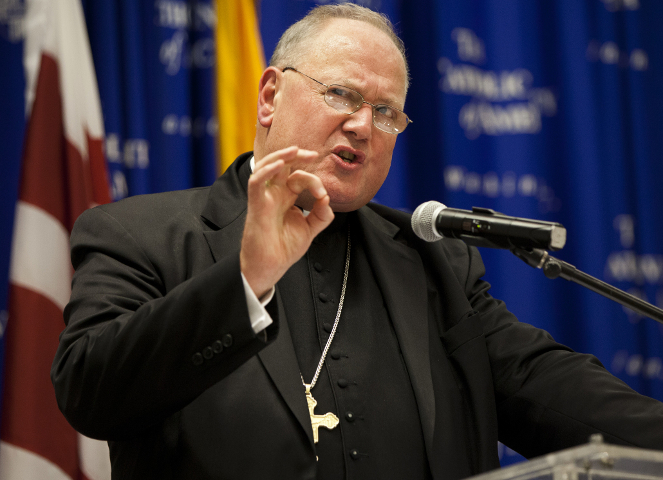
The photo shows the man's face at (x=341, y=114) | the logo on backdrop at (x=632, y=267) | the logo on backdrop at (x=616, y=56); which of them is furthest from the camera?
the logo on backdrop at (x=616, y=56)

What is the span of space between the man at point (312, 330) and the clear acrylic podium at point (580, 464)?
1.81 ft

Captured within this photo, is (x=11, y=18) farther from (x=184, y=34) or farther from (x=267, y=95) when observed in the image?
(x=267, y=95)

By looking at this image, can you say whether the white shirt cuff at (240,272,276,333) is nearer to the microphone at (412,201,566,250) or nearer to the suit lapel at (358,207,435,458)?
the microphone at (412,201,566,250)

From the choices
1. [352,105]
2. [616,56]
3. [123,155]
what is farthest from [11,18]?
[616,56]

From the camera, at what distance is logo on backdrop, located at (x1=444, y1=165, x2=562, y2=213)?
3.72m

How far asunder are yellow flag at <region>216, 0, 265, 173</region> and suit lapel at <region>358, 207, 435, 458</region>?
1.04 metres

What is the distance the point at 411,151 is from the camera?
12.4 feet

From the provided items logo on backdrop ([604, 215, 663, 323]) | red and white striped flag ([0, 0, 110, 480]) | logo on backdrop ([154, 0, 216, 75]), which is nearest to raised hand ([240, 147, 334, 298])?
red and white striped flag ([0, 0, 110, 480])

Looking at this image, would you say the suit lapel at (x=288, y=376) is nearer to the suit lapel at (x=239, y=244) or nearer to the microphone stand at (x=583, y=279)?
the suit lapel at (x=239, y=244)

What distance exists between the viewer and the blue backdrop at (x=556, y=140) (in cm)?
374

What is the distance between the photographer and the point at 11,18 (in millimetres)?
2891

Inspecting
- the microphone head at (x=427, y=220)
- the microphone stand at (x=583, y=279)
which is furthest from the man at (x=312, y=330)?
the microphone stand at (x=583, y=279)

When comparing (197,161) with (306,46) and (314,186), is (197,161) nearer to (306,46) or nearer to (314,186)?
(306,46)

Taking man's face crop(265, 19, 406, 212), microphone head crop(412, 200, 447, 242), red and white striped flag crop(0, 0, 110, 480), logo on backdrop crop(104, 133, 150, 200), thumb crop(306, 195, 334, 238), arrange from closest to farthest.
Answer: thumb crop(306, 195, 334, 238) < microphone head crop(412, 200, 447, 242) < man's face crop(265, 19, 406, 212) < red and white striped flag crop(0, 0, 110, 480) < logo on backdrop crop(104, 133, 150, 200)
